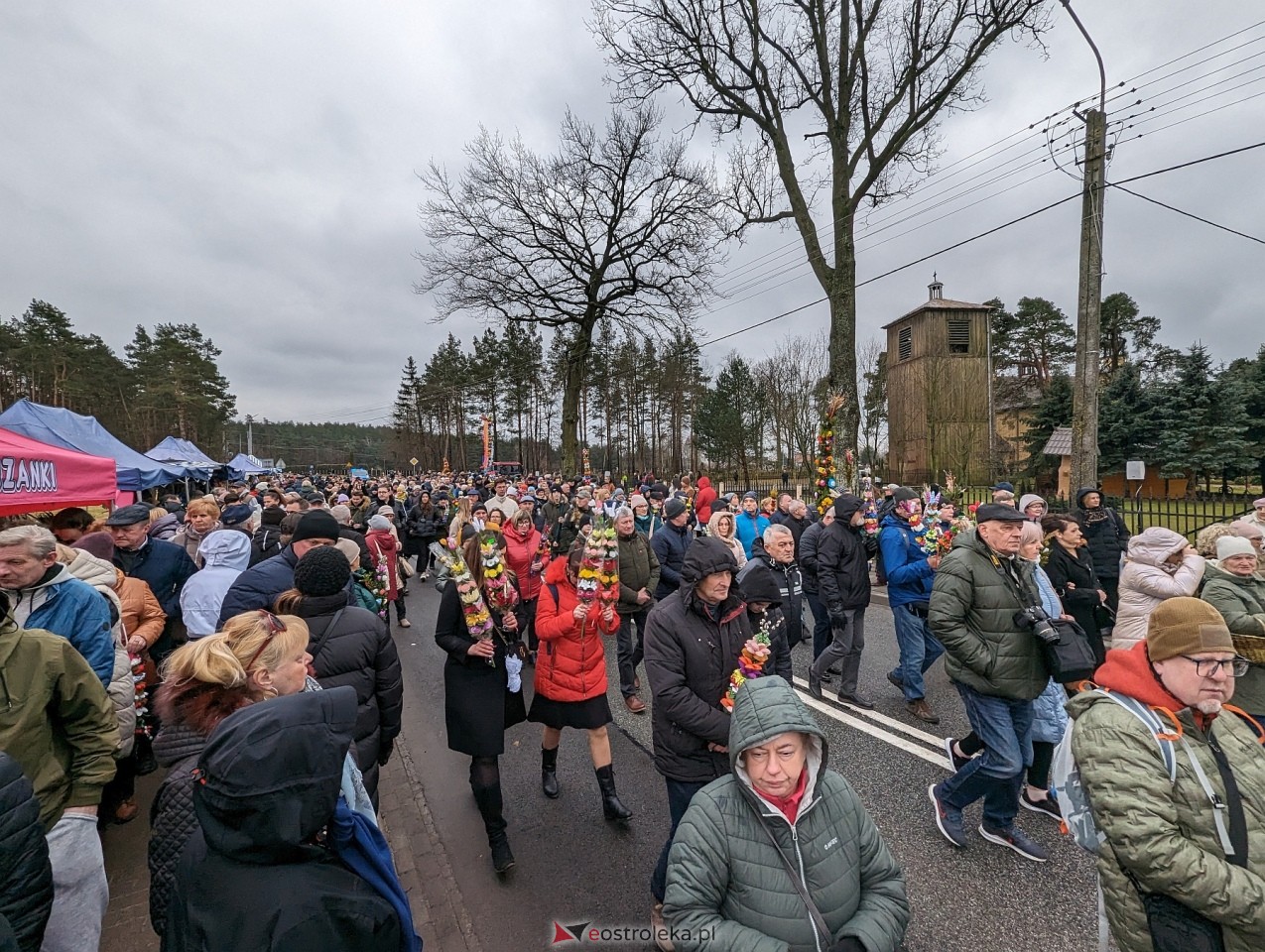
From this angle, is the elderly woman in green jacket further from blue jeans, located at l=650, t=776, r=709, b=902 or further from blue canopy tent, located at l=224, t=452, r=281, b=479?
blue canopy tent, located at l=224, t=452, r=281, b=479

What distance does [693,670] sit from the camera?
2809mm

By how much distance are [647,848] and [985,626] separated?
2.49 m

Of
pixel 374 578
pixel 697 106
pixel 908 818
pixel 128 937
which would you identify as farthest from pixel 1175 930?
pixel 697 106

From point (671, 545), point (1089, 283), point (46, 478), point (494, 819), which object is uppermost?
point (1089, 283)

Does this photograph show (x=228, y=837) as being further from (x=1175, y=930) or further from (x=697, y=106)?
(x=697, y=106)

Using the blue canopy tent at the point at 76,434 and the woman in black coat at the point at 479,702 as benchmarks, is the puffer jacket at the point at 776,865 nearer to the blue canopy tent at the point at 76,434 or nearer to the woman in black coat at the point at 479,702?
the woman in black coat at the point at 479,702

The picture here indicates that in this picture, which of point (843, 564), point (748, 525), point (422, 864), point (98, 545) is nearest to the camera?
point (422, 864)

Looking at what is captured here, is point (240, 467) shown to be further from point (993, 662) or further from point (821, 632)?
point (993, 662)

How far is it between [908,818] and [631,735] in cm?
226

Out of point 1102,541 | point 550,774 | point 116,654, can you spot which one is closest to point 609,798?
point 550,774

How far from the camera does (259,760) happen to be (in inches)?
47.9

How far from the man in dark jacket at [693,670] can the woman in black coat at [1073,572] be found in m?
4.44

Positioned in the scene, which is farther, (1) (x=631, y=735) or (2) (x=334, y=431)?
(2) (x=334, y=431)
